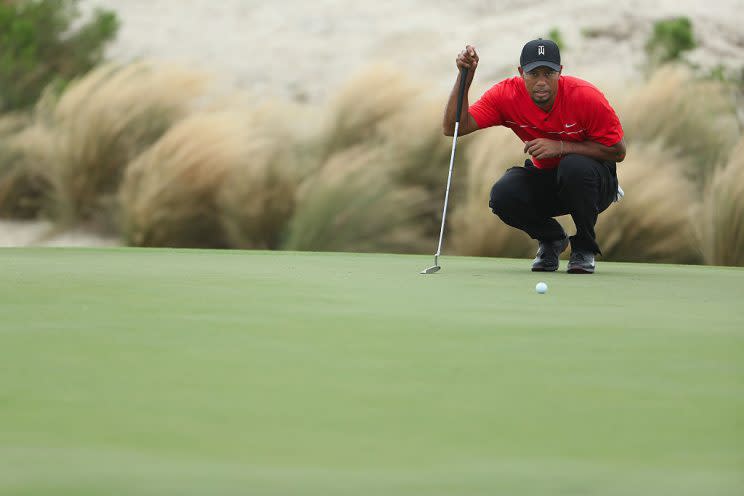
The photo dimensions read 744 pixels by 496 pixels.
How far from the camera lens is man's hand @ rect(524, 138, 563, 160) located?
6.09 m

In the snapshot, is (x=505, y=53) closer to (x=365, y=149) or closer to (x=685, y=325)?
(x=365, y=149)

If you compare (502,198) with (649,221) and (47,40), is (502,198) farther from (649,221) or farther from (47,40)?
(47,40)

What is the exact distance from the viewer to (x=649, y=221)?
7871 mm

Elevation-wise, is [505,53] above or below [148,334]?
above

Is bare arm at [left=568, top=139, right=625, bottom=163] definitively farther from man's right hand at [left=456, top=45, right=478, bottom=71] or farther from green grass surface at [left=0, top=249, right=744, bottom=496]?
green grass surface at [left=0, top=249, right=744, bottom=496]

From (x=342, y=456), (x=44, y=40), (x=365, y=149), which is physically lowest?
(x=342, y=456)

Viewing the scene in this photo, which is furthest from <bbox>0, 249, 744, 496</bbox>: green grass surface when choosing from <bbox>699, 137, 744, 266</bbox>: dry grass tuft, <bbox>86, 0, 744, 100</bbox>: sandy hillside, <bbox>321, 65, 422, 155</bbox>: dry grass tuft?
<bbox>86, 0, 744, 100</bbox>: sandy hillside

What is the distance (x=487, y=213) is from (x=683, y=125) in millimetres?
1513

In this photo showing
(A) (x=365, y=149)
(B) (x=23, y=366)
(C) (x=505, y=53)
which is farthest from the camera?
(C) (x=505, y=53)

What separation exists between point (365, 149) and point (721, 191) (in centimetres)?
236

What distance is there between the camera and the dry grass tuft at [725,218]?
7.52 m

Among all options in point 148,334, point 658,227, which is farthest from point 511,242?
point 148,334

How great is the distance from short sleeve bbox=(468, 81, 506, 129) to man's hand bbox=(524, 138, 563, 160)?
0.27 metres

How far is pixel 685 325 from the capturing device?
12.5ft
